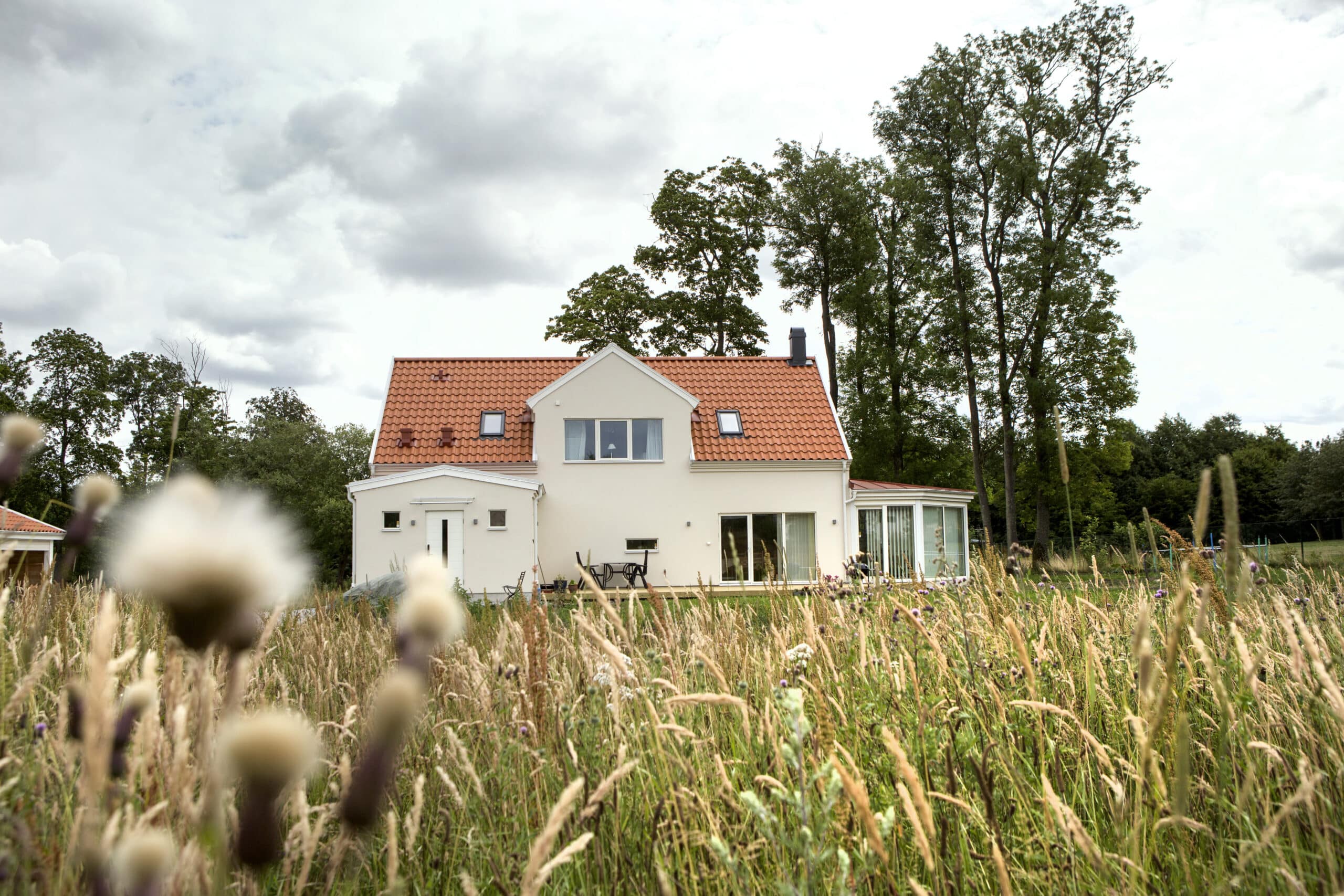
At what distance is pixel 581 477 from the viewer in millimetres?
22562

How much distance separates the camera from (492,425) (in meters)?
23.3

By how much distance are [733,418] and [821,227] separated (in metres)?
11.9

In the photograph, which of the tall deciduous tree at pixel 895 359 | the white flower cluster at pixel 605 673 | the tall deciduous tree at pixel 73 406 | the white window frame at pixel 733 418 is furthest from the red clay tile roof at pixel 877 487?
the tall deciduous tree at pixel 73 406

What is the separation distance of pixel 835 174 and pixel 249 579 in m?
33.9

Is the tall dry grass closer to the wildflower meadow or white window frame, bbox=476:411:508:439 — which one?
the wildflower meadow

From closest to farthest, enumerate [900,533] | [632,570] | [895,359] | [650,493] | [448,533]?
[448,533] < [632,570] < [650,493] < [900,533] < [895,359]

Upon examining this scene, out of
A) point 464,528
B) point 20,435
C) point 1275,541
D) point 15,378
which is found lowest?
point 1275,541

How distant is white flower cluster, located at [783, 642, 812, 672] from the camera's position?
2.94 m

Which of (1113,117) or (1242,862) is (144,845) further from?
(1113,117)

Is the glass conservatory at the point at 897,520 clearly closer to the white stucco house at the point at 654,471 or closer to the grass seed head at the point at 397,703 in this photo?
the white stucco house at the point at 654,471

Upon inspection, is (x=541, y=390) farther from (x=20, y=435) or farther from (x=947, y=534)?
(x=20, y=435)

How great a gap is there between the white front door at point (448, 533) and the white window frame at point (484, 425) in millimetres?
3331

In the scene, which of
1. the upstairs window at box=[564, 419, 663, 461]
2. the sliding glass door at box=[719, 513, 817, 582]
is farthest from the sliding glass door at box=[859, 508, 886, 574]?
the upstairs window at box=[564, 419, 663, 461]

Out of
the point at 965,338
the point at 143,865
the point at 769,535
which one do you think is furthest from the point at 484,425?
the point at 143,865
